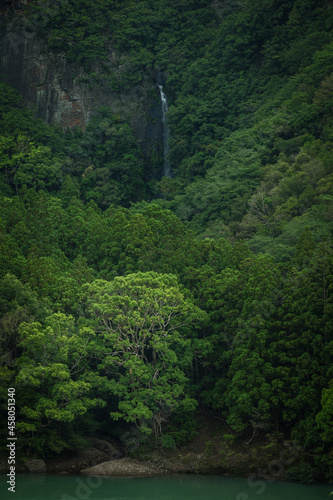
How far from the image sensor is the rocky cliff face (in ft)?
185

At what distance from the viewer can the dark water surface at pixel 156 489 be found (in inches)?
972

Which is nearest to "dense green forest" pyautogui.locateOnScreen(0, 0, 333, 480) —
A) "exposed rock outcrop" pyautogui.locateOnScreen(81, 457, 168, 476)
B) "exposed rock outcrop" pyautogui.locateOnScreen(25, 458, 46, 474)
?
"exposed rock outcrop" pyautogui.locateOnScreen(25, 458, 46, 474)

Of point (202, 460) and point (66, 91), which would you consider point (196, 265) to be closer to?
point (202, 460)

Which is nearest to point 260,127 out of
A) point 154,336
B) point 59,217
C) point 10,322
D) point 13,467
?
point 59,217

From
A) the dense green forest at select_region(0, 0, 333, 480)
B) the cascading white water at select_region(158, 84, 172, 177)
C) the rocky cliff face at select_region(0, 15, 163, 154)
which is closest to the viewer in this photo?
the dense green forest at select_region(0, 0, 333, 480)

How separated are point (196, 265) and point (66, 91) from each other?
2806 centimetres

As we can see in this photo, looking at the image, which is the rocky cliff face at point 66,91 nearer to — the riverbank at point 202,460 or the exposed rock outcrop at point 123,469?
the riverbank at point 202,460

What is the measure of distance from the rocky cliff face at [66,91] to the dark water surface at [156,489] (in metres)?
33.3

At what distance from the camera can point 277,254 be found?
107ft

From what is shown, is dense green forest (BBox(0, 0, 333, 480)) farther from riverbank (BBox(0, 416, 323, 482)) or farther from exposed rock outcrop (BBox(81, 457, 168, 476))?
exposed rock outcrop (BBox(81, 457, 168, 476))

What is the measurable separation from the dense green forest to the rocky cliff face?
355 centimetres

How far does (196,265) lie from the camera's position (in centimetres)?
3344

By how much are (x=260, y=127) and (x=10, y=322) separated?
22.9 m

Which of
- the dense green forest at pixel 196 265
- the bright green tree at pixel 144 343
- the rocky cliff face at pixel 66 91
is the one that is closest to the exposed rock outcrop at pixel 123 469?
the dense green forest at pixel 196 265
